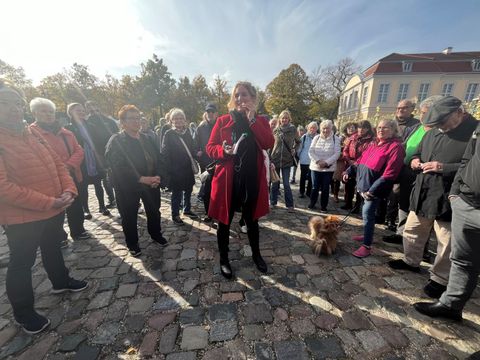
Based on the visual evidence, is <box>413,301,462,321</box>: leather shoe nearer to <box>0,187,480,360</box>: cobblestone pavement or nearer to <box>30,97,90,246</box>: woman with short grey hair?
<box>0,187,480,360</box>: cobblestone pavement

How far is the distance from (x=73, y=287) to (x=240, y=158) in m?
2.63

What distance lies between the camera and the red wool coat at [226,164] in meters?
2.66

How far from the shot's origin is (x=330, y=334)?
2.09 m

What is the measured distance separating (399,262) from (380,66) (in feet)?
133

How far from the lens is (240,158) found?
2678mm

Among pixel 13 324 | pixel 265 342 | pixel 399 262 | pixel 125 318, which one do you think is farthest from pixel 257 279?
pixel 13 324

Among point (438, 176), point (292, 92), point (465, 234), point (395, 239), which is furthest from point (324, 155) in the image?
point (292, 92)

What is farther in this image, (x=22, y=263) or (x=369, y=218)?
(x=369, y=218)

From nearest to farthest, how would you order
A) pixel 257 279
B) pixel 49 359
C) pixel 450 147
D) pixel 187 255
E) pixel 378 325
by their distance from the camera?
pixel 49 359
pixel 378 325
pixel 450 147
pixel 257 279
pixel 187 255

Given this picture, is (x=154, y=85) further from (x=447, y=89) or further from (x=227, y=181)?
(x=447, y=89)

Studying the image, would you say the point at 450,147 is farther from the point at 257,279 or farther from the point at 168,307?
the point at 168,307

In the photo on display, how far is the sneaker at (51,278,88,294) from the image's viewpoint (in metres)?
2.66

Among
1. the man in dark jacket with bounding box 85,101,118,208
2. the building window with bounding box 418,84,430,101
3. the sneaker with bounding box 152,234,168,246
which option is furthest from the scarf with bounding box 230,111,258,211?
the building window with bounding box 418,84,430,101

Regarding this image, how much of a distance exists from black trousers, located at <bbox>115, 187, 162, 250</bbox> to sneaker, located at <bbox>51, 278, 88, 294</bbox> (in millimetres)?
797
